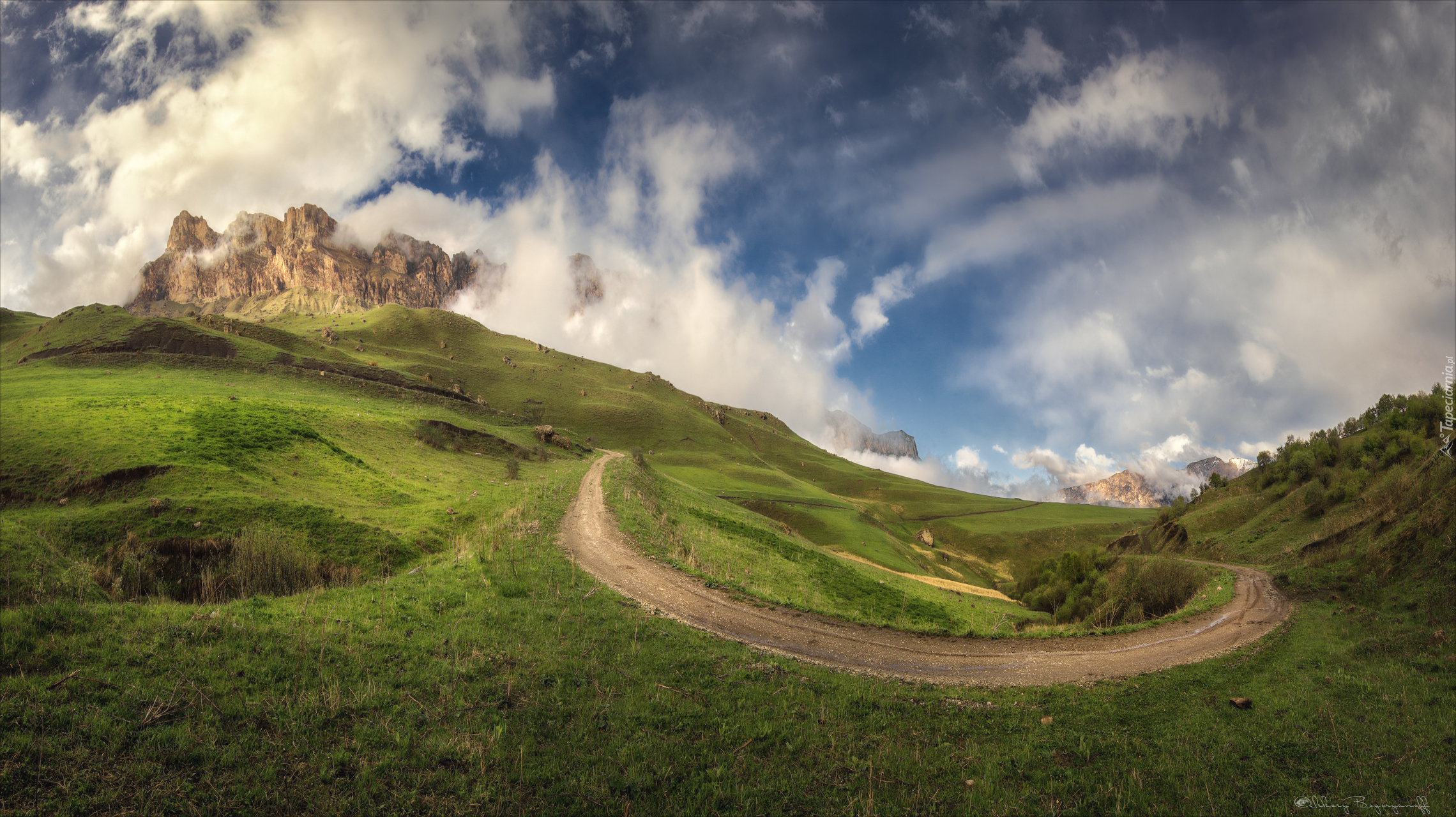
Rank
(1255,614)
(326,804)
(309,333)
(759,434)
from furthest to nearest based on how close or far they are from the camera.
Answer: (759,434), (309,333), (1255,614), (326,804)

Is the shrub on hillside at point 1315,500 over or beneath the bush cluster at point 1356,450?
Result: beneath

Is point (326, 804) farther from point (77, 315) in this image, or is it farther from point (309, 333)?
point (309, 333)

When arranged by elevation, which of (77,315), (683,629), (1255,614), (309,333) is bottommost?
(683,629)

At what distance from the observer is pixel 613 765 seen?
865 cm

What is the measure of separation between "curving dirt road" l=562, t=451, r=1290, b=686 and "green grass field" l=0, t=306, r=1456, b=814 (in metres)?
1.21

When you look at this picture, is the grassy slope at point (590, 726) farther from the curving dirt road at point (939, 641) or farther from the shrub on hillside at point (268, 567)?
the shrub on hillside at point (268, 567)

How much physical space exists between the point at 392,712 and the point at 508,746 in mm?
2282

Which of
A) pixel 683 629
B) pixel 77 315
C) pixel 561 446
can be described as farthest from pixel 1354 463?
pixel 77 315

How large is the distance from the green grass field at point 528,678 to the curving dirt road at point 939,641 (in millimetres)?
1206

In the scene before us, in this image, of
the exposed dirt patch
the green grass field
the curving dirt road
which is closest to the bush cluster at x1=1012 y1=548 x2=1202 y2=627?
the green grass field

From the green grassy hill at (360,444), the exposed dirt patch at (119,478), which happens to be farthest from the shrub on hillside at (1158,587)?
the exposed dirt patch at (119,478)

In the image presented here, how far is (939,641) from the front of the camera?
18188mm

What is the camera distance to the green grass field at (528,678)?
305 inches

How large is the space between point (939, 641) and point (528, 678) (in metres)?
13.9
